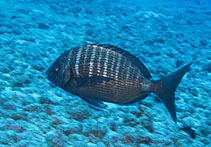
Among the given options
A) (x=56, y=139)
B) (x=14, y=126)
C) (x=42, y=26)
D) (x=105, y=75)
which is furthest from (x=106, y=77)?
(x=42, y=26)

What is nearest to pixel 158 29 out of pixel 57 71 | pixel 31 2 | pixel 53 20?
pixel 53 20

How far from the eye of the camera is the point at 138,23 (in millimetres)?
6734

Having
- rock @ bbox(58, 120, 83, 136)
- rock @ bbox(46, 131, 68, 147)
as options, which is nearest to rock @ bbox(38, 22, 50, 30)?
rock @ bbox(58, 120, 83, 136)

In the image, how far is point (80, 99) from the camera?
273 centimetres

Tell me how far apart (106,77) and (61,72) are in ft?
1.71

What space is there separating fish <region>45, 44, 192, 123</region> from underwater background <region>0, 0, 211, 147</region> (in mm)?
373

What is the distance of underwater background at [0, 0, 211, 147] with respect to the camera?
2.23m

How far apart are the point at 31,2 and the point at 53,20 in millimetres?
1859

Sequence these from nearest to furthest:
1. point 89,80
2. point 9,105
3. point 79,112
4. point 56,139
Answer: point 56,139 < point 89,80 < point 9,105 < point 79,112

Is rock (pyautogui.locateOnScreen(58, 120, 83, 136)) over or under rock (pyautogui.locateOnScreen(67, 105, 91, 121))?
under

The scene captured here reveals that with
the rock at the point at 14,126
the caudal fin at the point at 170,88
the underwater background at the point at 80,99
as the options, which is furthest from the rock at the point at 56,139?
the caudal fin at the point at 170,88

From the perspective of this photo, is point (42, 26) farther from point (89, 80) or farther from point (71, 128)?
point (71, 128)

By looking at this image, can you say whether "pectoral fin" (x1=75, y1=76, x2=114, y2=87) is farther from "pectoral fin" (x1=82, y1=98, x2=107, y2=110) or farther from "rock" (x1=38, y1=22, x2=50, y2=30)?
"rock" (x1=38, y1=22, x2=50, y2=30)

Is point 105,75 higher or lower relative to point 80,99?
higher
